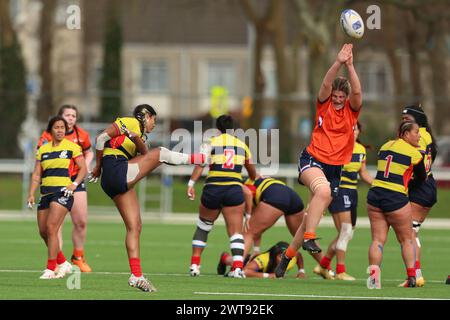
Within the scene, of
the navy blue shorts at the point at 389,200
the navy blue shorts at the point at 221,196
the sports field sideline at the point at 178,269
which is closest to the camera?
the sports field sideline at the point at 178,269

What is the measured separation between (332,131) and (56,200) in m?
3.65

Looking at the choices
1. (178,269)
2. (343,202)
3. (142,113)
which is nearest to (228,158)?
(343,202)

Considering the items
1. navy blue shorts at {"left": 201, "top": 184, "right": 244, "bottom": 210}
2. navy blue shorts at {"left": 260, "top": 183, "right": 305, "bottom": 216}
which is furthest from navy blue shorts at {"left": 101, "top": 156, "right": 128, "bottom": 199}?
navy blue shorts at {"left": 260, "top": 183, "right": 305, "bottom": 216}

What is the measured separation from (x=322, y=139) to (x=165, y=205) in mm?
19486

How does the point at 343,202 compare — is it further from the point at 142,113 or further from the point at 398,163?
the point at 142,113

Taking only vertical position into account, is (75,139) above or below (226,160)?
above

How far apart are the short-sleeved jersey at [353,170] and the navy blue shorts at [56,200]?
3870mm

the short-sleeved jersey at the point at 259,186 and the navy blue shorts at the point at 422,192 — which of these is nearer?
the navy blue shorts at the point at 422,192

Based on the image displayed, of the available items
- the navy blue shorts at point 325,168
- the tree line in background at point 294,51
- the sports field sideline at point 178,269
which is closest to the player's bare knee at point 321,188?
the navy blue shorts at point 325,168

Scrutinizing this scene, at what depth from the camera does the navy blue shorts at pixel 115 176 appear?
13.7 metres

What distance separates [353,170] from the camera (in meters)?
18.3

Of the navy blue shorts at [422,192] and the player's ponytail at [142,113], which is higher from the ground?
the player's ponytail at [142,113]

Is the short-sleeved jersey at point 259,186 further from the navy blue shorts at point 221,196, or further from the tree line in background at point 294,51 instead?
the tree line in background at point 294,51
